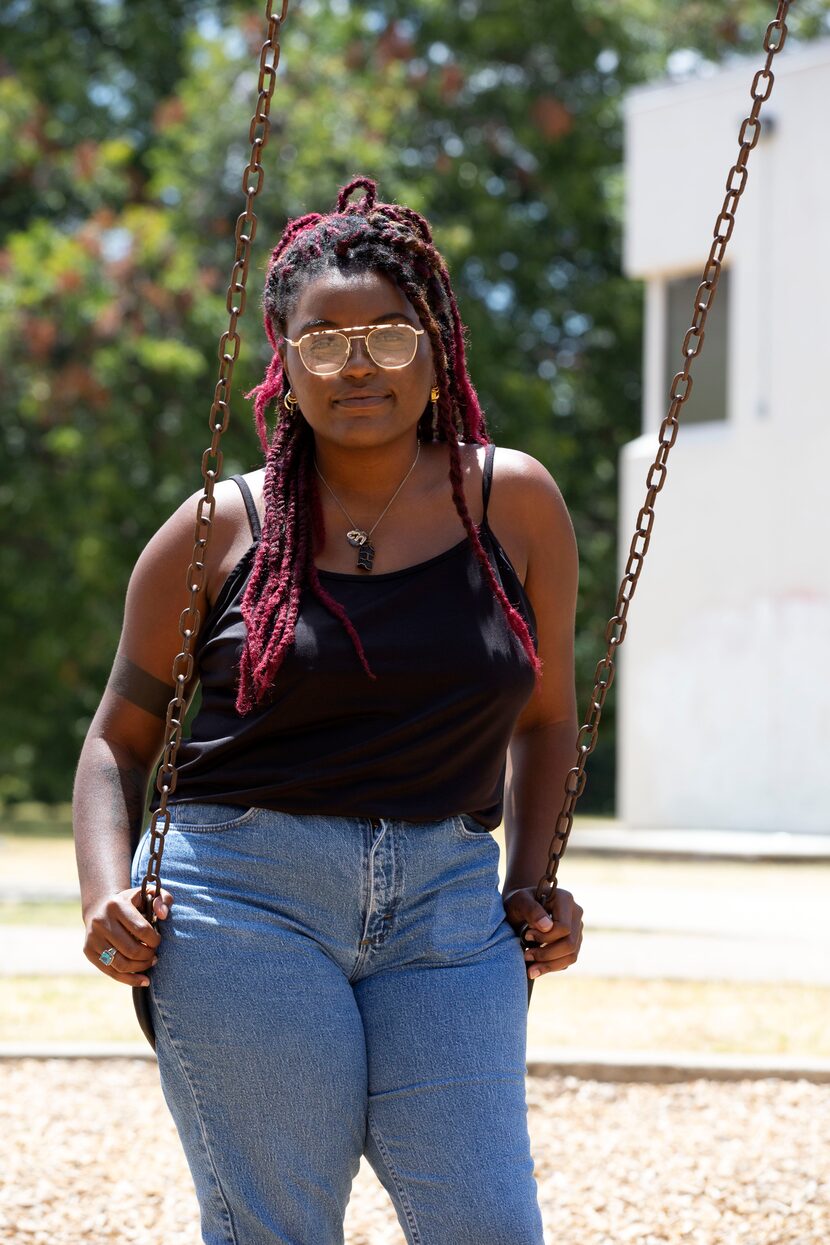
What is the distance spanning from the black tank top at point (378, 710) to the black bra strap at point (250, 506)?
14 centimetres

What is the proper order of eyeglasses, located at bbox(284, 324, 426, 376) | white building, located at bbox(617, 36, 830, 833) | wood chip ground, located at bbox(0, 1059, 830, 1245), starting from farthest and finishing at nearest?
white building, located at bbox(617, 36, 830, 833)
wood chip ground, located at bbox(0, 1059, 830, 1245)
eyeglasses, located at bbox(284, 324, 426, 376)

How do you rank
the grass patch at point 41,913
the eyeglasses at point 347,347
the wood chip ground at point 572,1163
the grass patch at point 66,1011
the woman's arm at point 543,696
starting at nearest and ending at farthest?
1. the eyeglasses at point 347,347
2. the woman's arm at point 543,696
3. the wood chip ground at point 572,1163
4. the grass patch at point 66,1011
5. the grass patch at point 41,913

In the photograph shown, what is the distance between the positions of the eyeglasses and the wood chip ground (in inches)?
95.4

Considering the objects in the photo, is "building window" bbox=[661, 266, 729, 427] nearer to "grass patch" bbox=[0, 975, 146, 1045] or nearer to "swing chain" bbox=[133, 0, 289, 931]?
"grass patch" bbox=[0, 975, 146, 1045]

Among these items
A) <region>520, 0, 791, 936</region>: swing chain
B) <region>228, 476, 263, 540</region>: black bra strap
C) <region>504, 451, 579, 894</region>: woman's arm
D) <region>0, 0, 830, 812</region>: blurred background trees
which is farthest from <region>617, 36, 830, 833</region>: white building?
<region>228, 476, 263, 540</region>: black bra strap

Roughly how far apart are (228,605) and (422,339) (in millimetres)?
479

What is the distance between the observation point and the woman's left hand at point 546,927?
2.56 meters

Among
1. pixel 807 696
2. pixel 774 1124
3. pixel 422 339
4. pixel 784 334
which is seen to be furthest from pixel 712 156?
pixel 422 339

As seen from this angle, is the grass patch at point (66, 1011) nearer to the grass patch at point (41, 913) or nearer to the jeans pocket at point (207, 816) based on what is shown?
the grass patch at point (41, 913)

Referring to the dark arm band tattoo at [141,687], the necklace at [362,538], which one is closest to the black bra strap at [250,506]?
the necklace at [362,538]

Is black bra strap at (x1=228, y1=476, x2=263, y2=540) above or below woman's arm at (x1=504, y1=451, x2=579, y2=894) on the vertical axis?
above

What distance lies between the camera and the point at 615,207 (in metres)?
20.7

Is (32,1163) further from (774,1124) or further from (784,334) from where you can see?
(784,334)

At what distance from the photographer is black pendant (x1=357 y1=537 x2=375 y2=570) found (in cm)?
248
